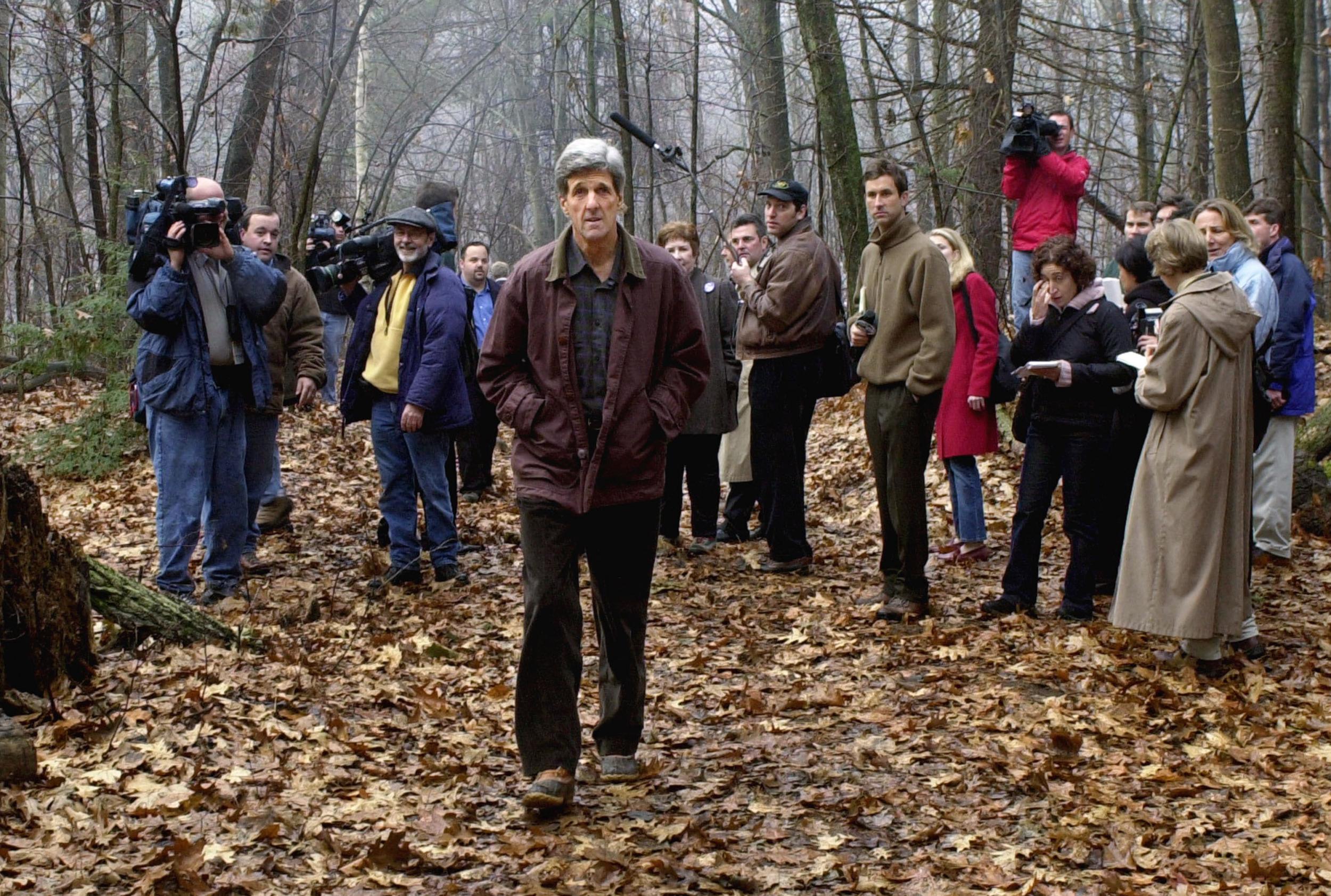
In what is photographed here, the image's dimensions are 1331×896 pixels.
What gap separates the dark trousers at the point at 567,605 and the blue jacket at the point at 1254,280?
4.33 metres

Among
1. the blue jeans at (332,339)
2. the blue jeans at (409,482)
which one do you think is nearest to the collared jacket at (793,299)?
the blue jeans at (409,482)

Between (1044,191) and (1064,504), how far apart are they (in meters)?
3.98

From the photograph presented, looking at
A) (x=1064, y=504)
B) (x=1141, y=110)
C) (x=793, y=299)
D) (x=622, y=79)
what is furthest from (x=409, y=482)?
(x=1141, y=110)

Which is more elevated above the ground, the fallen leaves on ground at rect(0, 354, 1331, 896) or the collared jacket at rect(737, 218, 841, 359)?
the collared jacket at rect(737, 218, 841, 359)

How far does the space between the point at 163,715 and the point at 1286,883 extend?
4.15 metres

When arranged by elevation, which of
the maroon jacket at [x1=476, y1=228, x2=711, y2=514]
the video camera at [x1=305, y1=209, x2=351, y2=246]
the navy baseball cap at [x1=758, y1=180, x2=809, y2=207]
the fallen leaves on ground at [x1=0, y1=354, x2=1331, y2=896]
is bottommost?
the fallen leaves on ground at [x1=0, y1=354, x2=1331, y2=896]

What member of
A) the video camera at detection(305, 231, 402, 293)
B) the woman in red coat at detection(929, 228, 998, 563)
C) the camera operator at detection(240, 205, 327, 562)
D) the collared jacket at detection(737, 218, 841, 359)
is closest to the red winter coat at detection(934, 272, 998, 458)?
the woman in red coat at detection(929, 228, 998, 563)

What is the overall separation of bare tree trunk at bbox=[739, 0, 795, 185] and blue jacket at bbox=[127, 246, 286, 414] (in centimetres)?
887

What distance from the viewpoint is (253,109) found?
1491cm

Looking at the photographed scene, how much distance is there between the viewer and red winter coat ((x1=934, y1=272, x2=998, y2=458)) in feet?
26.5

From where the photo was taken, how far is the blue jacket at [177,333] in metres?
6.73

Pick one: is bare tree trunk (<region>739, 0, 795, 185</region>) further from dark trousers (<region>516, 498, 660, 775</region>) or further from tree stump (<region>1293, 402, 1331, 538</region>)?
dark trousers (<region>516, 498, 660, 775</region>)

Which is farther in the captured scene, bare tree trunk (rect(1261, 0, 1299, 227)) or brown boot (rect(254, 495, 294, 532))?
bare tree trunk (rect(1261, 0, 1299, 227))

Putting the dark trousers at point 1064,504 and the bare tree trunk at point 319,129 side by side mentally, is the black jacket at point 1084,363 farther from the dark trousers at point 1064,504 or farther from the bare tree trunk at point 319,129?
the bare tree trunk at point 319,129
